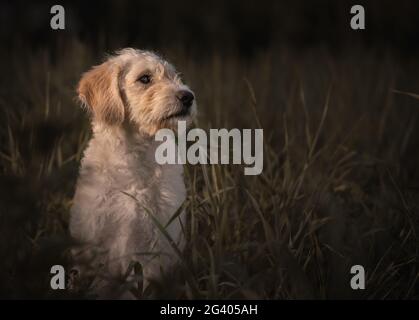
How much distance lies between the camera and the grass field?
2469 mm

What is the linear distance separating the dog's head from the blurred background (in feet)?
1.39

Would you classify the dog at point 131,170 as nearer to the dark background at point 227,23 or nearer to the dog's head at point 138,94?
the dog's head at point 138,94

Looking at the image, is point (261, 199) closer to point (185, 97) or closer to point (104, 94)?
point (185, 97)

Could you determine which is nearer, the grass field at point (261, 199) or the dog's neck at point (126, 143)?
the grass field at point (261, 199)

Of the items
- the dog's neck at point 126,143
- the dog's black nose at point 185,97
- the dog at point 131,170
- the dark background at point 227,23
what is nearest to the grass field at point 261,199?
the dog at point 131,170

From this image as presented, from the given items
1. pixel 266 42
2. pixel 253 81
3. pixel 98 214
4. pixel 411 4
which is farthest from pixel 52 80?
pixel 411 4

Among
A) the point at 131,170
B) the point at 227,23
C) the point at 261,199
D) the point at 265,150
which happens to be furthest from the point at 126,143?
the point at 227,23

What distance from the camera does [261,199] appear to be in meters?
4.02

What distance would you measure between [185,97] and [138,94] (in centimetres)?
34

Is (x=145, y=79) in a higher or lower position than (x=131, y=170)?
higher

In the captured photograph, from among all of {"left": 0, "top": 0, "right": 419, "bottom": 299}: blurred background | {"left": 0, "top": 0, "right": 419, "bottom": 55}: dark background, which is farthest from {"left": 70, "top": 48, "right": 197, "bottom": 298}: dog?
{"left": 0, "top": 0, "right": 419, "bottom": 55}: dark background

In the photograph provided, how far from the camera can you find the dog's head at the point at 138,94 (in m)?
3.75

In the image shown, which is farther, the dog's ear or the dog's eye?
the dog's eye

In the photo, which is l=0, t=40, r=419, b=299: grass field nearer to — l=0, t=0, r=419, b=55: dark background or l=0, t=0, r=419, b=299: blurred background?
l=0, t=0, r=419, b=299: blurred background
